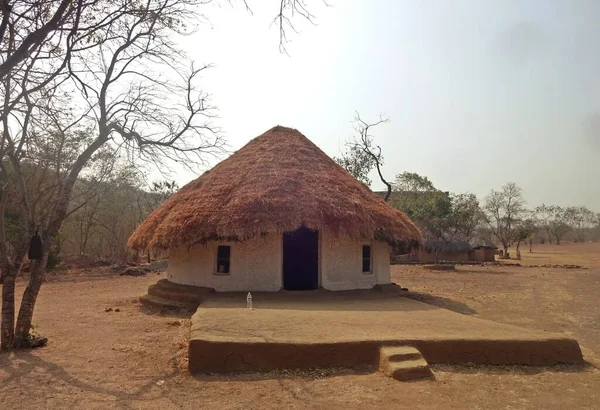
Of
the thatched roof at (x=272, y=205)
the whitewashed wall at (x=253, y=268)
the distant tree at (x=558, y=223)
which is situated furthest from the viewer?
the distant tree at (x=558, y=223)

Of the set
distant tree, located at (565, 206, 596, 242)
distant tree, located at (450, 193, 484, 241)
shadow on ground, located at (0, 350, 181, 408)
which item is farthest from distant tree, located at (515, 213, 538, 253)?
shadow on ground, located at (0, 350, 181, 408)

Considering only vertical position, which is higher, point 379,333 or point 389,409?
point 379,333

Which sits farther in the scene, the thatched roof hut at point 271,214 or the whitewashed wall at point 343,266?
the whitewashed wall at point 343,266

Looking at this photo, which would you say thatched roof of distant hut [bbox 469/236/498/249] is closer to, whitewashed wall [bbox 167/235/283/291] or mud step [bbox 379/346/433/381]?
whitewashed wall [bbox 167/235/283/291]

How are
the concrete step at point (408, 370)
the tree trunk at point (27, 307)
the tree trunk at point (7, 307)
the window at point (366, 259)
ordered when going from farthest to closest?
the window at point (366, 259)
the tree trunk at point (27, 307)
the tree trunk at point (7, 307)
the concrete step at point (408, 370)

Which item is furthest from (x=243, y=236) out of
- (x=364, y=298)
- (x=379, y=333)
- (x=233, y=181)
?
(x=379, y=333)

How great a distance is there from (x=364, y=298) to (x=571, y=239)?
8187cm

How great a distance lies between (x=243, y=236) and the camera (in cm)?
983

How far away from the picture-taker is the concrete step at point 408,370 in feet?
17.4

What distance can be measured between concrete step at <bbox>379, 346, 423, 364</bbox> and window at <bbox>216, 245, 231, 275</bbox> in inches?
227

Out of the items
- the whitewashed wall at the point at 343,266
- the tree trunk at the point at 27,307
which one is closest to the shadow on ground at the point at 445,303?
the whitewashed wall at the point at 343,266

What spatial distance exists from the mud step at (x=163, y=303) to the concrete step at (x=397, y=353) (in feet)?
17.8

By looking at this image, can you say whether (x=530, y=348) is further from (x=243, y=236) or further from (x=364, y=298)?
(x=243, y=236)

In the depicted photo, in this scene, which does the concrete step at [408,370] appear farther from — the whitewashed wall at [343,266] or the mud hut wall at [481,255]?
the mud hut wall at [481,255]
